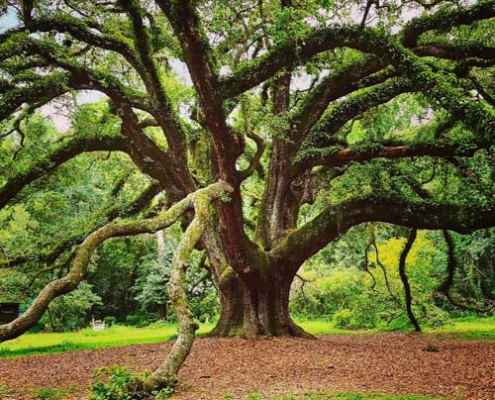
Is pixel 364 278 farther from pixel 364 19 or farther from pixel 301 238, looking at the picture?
pixel 364 19

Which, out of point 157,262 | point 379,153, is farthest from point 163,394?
point 157,262

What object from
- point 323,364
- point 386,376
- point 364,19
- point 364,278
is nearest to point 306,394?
point 386,376

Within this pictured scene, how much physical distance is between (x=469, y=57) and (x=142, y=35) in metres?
7.22

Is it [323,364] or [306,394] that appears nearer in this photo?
[306,394]

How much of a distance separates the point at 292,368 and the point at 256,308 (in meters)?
4.76

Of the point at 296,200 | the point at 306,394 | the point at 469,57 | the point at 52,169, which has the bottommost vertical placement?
the point at 306,394

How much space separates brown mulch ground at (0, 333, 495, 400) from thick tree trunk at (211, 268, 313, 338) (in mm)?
794

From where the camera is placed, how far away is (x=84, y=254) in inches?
280

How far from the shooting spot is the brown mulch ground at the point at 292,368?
6.59m

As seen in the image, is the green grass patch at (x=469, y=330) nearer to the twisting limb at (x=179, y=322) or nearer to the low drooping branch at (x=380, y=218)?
the low drooping branch at (x=380, y=218)

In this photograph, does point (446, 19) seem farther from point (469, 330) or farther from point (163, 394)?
point (469, 330)

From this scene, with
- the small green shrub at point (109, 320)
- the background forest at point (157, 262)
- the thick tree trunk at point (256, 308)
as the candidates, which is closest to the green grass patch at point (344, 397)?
the background forest at point (157, 262)

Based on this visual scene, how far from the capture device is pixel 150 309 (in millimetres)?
29938

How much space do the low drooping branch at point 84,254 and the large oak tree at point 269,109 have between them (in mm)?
30
